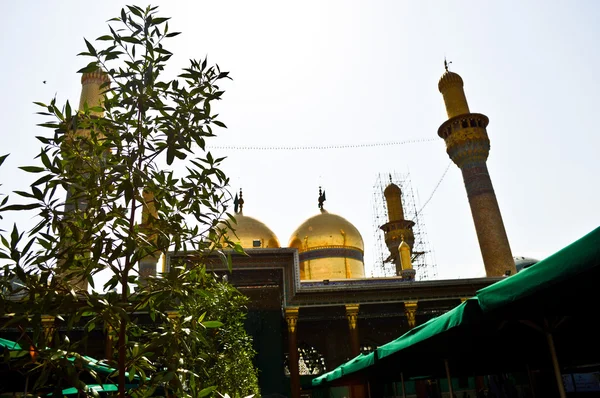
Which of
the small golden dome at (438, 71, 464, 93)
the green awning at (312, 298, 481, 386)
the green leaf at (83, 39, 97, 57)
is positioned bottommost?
the green awning at (312, 298, 481, 386)

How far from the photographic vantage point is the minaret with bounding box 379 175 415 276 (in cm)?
3322

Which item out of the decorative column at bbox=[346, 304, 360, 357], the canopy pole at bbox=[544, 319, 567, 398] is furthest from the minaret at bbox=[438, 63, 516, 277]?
the canopy pole at bbox=[544, 319, 567, 398]

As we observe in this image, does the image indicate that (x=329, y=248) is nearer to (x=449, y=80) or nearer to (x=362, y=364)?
(x=449, y=80)

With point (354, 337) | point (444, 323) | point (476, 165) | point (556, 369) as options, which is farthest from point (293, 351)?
point (556, 369)

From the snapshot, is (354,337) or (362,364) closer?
(362,364)

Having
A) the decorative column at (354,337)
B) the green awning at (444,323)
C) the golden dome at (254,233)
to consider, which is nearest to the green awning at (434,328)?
the green awning at (444,323)

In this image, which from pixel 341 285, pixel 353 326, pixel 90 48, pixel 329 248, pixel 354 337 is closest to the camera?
pixel 90 48

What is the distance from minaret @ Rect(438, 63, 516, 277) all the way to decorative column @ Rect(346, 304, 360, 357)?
8583 mm

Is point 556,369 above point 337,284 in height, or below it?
below

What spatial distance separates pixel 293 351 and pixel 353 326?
2.56m

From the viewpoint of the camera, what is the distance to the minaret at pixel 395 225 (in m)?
33.2

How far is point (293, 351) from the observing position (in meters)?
17.2

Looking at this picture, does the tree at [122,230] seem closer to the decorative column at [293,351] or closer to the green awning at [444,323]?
the green awning at [444,323]

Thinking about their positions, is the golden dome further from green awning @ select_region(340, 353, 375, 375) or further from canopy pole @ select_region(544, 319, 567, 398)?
canopy pole @ select_region(544, 319, 567, 398)
